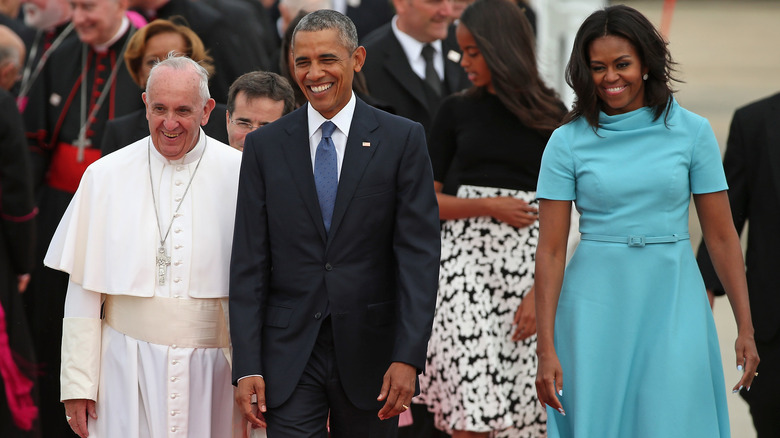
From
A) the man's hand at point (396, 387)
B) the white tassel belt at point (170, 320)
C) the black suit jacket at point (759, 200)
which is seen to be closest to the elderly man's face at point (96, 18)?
the white tassel belt at point (170, 320)

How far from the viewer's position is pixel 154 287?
473 centimetres

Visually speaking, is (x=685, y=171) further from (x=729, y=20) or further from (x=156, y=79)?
(x=729, y=20)

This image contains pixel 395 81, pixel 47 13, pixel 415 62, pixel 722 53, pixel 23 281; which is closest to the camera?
pixel 23 281

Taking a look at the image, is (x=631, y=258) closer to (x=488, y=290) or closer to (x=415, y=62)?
(x=488, y=290)

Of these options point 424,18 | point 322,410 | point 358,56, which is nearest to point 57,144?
point 424,18

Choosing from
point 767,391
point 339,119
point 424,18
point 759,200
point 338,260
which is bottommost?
point 767,391

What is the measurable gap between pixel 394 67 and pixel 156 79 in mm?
3086

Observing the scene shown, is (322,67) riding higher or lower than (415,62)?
lower

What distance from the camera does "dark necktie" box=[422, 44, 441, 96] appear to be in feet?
25.5

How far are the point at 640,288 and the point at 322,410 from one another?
124 cm

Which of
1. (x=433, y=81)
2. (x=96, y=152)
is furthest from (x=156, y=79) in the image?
(x=433, y=81)

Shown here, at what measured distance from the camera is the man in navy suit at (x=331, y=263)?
14.8ft

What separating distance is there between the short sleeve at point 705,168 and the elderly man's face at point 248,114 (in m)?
1.89

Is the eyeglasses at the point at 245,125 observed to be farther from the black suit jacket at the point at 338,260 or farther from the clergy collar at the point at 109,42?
the clergy collar at the point at 109,42
